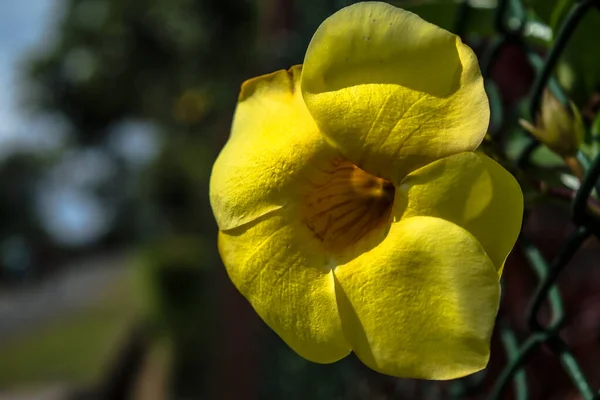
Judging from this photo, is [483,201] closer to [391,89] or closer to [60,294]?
[391,89]

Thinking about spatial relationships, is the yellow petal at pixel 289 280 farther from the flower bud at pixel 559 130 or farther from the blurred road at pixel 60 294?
the blurred road at pixel 60 294

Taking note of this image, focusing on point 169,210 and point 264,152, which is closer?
point 264,152

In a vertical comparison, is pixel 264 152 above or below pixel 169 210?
above

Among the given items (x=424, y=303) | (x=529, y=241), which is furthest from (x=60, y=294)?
(x=424, y=303)

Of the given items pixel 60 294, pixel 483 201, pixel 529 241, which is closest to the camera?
pixel 483 201

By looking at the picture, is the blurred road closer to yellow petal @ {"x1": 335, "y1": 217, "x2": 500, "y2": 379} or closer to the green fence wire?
the green fence wire

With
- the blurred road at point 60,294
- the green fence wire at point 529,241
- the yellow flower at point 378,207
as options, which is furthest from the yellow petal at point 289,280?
the blurred road at point 60,294

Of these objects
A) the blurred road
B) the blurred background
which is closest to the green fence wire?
the blurred background

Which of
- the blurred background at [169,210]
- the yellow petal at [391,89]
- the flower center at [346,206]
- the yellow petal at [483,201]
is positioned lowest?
the blurred background at [169,210]
